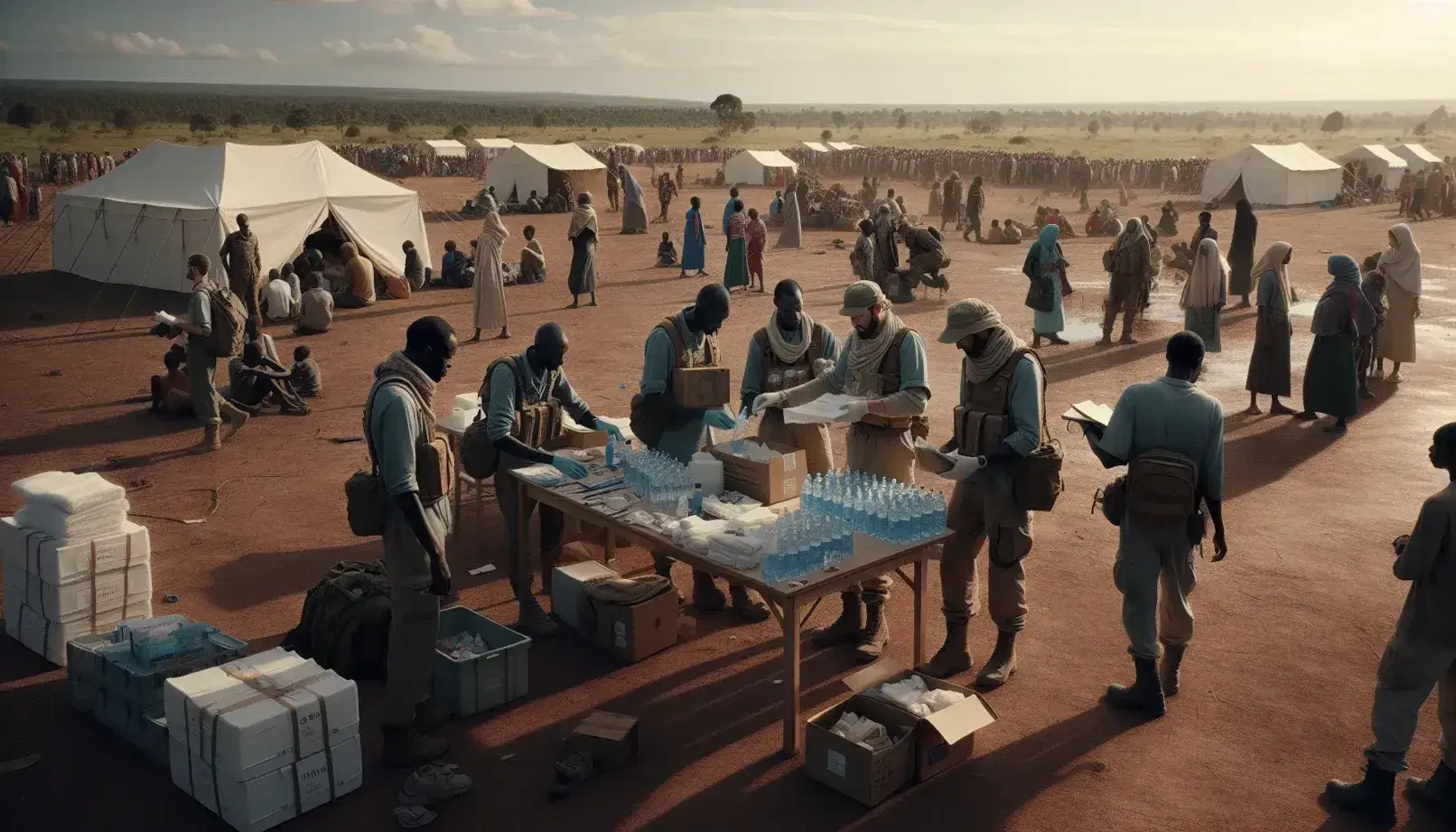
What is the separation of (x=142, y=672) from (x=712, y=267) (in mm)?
19138

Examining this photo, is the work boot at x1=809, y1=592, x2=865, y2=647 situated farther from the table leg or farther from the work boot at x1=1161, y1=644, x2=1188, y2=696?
the work boot at x1=1161, y1=644, x2=1188, y2=696

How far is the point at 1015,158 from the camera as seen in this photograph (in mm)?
55031

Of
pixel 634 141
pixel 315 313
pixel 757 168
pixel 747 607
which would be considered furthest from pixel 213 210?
pixel 634 141

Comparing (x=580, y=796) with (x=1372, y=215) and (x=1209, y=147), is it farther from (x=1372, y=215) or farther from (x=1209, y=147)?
(x=1209, y=147)

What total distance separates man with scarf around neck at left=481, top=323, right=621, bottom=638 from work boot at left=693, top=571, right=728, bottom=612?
3.37 feet

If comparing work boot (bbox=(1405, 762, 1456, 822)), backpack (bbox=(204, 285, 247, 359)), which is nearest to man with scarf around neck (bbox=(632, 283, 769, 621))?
work boot (bbox=(1405, 762, 1456, 822))

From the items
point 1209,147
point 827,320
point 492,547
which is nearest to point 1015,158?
point 1209,147

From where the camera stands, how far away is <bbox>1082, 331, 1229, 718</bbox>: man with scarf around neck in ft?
17.9

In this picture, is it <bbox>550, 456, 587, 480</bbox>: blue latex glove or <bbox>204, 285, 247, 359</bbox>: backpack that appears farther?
<bbox>204, 285, 247, 359</bbox>: backpack

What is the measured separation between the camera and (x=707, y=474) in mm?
6359

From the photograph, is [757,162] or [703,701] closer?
[703,701]

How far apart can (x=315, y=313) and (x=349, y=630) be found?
11615 millimetres

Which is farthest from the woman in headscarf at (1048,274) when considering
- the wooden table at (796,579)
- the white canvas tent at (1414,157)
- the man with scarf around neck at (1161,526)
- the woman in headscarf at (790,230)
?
the white canvas tent at (1414,157)

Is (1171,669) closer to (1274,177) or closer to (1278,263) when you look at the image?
(1278,263)
